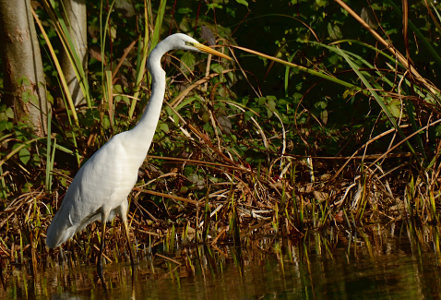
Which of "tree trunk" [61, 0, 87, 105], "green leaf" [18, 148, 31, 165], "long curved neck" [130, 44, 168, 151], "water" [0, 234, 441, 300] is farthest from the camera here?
"tree trunk" [61, 0, 87, 105]

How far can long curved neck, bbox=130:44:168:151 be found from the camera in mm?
4145

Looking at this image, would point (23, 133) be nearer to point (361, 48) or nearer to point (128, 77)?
point (128, 77)

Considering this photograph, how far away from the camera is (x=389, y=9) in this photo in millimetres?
6602

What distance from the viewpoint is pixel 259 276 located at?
3.30m

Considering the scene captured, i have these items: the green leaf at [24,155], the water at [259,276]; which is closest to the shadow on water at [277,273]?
the water at [259,276]

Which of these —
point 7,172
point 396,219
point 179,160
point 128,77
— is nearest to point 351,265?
point 396,219

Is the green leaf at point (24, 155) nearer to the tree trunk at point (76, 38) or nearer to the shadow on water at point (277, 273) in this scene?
the tree trunk at point (76, 38)

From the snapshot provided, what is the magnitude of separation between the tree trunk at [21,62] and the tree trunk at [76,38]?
310 mm

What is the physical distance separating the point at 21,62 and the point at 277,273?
3.57 meters

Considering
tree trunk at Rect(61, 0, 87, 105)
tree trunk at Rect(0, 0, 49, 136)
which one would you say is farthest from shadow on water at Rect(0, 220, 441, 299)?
tree trunk at Rect(61, 0, 87, 105)

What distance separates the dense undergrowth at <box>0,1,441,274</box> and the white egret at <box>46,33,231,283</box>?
0.32 meters

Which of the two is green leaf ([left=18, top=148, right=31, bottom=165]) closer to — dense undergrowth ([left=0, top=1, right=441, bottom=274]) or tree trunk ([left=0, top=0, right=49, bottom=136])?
dense undergrowth ([left=0, top=1, right=441, bottom=274])

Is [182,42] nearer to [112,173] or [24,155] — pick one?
[112,173]

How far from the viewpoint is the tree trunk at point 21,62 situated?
228 inches
